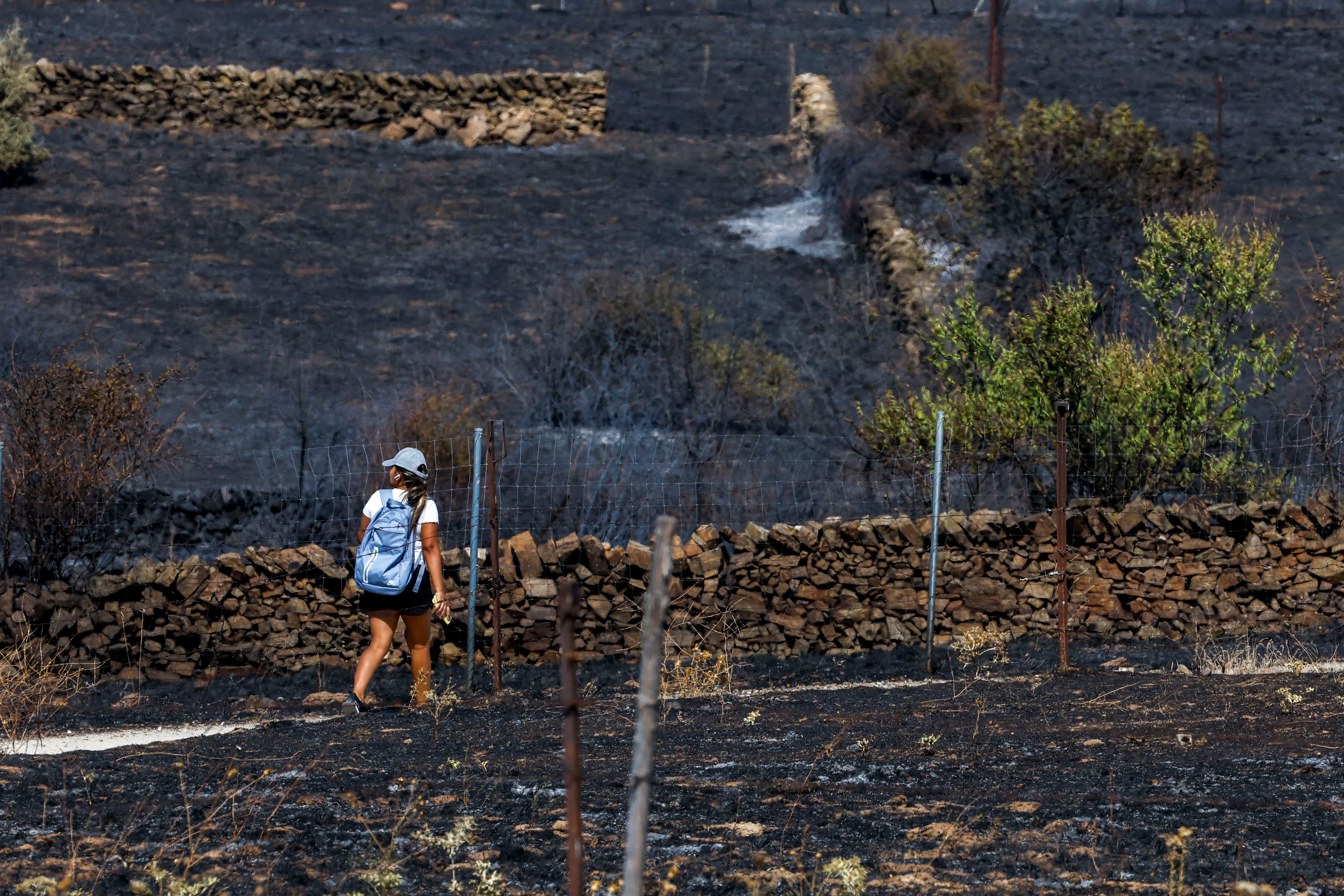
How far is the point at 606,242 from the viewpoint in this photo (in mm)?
20609

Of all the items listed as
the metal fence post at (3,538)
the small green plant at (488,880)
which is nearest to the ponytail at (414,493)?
the metal fence post at (3,538)

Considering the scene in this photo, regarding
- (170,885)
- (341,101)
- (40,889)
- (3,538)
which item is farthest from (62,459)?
(341,101)

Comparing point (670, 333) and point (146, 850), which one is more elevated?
point (670, 333)

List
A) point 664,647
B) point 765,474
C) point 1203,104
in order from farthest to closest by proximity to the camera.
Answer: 1. point 1203,104
2. point 765,474
3. point 664,647

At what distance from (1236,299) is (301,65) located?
77.1 ft

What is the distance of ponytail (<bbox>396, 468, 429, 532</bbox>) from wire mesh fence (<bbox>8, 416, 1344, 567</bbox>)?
10.0 feet

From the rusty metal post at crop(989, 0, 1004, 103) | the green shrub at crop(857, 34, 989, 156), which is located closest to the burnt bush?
→ the green shrub at crop(857, 34, 989, 156)

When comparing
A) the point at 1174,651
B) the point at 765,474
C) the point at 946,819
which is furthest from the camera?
the point at 765,474

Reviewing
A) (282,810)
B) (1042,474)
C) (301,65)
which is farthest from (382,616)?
(301,65)

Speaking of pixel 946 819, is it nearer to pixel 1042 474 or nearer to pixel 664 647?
pixel 664 647

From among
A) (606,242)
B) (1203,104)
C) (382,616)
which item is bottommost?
(382,616)

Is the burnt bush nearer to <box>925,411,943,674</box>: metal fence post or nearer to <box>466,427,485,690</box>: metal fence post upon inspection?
<box>466,427,485,690</box>: metal fence post

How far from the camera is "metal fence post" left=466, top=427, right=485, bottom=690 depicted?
8.12 meters

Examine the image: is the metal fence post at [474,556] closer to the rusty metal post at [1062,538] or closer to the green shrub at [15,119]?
the rusty metal post at [1062,538]
